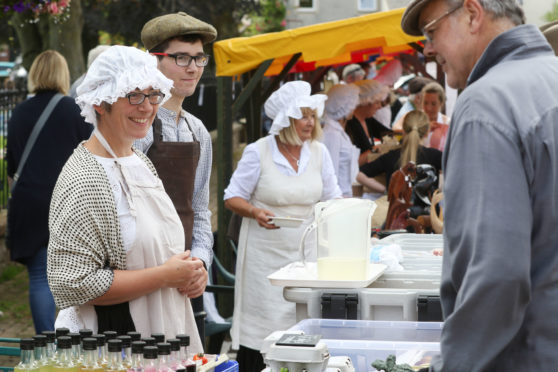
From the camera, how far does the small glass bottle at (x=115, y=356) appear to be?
223cm

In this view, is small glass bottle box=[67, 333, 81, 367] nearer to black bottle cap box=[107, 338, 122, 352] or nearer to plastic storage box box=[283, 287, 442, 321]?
black bottle cap box=[107, 338, 122, 352]

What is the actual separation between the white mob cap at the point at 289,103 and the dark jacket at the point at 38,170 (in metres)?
1.26

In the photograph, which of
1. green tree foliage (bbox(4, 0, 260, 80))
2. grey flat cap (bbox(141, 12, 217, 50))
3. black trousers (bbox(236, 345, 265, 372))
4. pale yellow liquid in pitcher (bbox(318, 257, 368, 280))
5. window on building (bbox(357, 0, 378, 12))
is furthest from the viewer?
window on building (bbox(357, 0, 378, 12))

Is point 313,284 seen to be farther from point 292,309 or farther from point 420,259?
point 292,309

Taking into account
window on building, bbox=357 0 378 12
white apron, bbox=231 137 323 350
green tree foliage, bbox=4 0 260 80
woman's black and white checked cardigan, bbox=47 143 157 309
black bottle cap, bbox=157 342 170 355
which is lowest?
white apron, bbox=231 137 323 350

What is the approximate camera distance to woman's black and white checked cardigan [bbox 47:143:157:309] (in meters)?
2.75

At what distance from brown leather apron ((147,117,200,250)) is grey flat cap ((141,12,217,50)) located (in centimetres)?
46

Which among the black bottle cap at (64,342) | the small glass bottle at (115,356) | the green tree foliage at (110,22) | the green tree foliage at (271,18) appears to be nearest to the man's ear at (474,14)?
the small glass bottle at (115,356)

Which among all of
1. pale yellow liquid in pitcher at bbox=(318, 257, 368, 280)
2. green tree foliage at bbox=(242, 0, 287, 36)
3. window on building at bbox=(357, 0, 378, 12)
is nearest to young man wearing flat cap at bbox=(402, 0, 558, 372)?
pale yellow liquid in pitcher at bbox=(318, 257, 368, 280)

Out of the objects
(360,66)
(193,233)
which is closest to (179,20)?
(193,233)

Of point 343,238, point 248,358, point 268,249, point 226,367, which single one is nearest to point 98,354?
point 226,367

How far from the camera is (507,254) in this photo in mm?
1759

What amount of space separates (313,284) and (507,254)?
1.65m

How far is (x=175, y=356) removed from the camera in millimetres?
2311
